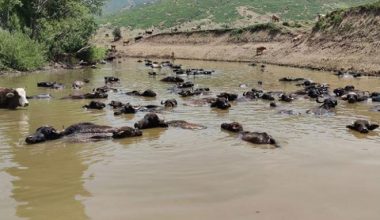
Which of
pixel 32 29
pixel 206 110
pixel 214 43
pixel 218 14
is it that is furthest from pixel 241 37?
pixel 206 110

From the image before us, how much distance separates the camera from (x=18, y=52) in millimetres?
34875

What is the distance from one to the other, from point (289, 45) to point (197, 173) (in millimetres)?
38944

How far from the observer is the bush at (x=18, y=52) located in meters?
34.4

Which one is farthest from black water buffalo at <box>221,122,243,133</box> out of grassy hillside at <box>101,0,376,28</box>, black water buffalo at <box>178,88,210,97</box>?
grassy hillside at <box>101,0,376,28</box>

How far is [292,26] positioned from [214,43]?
9417 millimetres

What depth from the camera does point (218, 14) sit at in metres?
85.7

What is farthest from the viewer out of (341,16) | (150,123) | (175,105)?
(341,16)

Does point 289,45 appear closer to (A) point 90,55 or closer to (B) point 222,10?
(A) point 90,55

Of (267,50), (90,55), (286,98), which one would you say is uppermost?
(267,50)

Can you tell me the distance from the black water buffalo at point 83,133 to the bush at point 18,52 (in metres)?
22.9

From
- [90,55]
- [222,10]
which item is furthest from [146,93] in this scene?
[222,10]

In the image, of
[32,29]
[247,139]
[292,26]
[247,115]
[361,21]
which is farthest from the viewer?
[292,26]

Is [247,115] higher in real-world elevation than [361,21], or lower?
lower

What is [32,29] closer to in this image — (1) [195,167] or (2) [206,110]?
(2) [206,110]
